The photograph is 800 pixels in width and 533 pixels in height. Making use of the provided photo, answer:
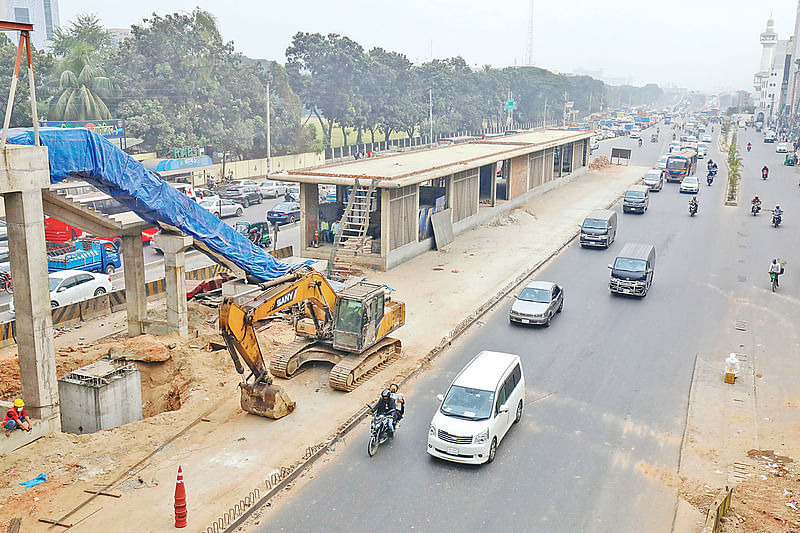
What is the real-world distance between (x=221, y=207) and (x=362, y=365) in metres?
30.4

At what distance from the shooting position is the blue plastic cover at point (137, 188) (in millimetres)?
18609

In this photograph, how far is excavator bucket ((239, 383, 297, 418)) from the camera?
18.6 metres

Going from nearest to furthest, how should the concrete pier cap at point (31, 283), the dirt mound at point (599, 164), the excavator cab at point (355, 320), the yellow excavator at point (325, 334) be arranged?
1. the concrete pier cap at point (31, 283)
2. the yellow excavator at point (325, 334)
3. the excavator cab at point (355, 320)
4. the dirt mound at point (599, 164)

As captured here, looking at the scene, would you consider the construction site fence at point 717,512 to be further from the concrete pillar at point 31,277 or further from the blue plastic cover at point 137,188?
the blue plastic cover at point 137,188

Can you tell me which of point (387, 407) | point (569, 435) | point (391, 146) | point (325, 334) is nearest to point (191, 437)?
point (387, 407)

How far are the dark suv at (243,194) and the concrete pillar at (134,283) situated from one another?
1210 inches

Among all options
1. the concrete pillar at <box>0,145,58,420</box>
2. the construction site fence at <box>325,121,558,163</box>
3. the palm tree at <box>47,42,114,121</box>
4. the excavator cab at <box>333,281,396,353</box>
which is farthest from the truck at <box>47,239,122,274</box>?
the construction site fence at <box>325,121,558,163</box>

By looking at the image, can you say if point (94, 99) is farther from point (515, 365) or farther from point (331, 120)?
point (515, 365)

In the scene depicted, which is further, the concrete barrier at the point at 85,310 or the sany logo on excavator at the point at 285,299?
the concrete barrier at the point at 85,310

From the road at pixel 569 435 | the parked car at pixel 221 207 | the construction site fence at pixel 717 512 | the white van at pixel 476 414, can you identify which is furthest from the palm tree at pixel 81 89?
the construction site fence at pixel 717 512

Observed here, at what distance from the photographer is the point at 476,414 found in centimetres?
1672

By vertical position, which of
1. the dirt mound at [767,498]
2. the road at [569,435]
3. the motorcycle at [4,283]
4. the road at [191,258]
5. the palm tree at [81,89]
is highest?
the palm tree at [81,89]

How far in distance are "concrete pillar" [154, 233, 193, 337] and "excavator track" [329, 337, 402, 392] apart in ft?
22.0

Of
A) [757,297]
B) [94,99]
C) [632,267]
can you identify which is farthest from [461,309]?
[94,99]
